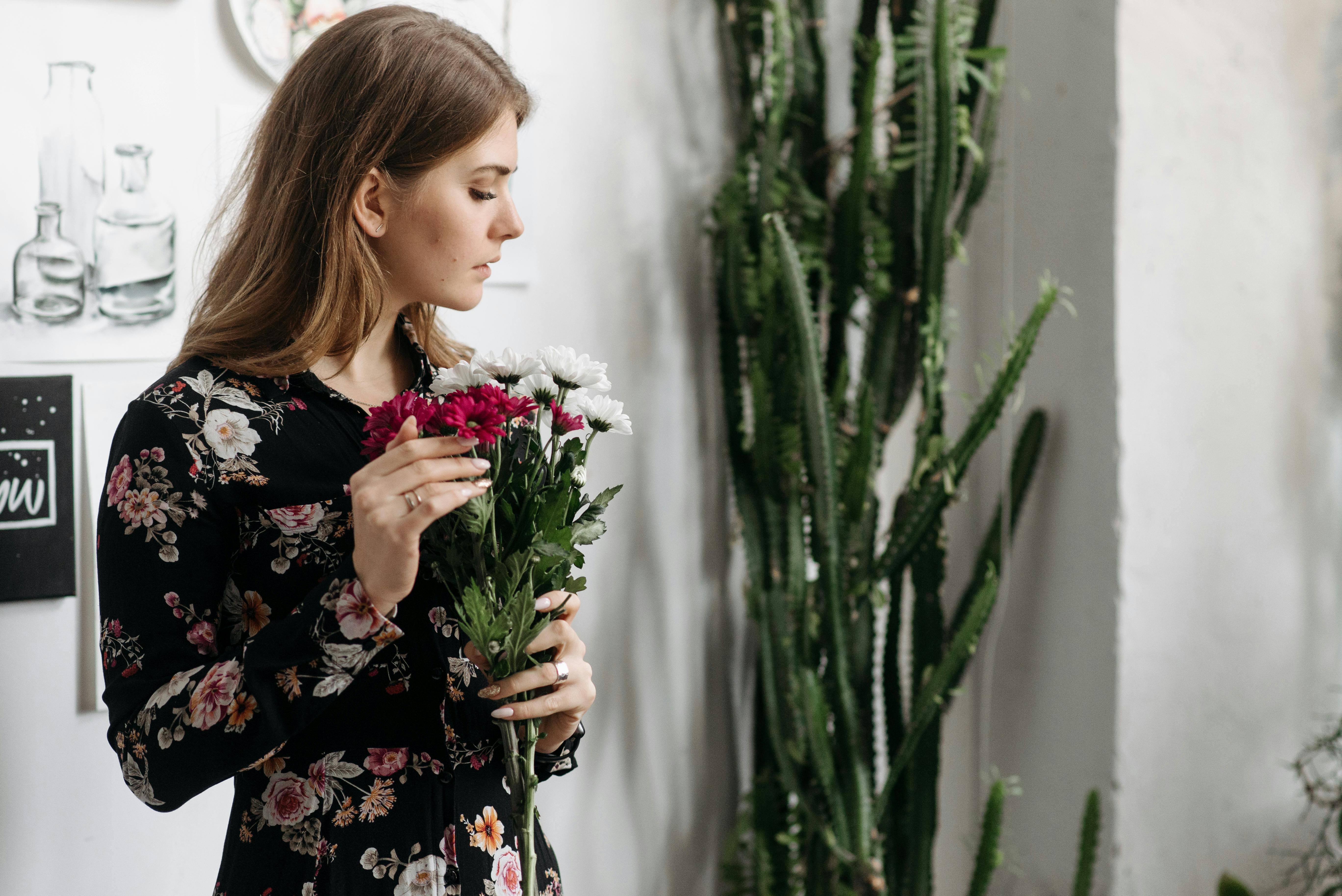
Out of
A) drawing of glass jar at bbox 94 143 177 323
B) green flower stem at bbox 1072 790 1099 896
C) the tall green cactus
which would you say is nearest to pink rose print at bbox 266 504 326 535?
drawing of glass jar at bbox 94 143 177 323

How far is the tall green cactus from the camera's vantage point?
4.61 feet

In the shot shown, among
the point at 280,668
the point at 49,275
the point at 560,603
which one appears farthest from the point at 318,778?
the point at 49,275

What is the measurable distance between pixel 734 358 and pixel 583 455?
0.81 meters

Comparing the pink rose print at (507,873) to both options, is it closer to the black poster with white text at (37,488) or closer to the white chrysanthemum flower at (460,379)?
the white chrysanthemum flower at (460,379)

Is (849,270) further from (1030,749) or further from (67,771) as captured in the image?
(67,771)

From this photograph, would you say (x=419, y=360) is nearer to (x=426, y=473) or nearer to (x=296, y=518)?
(x=296, y=518)

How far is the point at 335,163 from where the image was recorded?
84 cm

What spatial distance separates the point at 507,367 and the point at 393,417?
0.28 ft

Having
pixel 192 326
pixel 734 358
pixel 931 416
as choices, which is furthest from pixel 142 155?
pixel 931 416

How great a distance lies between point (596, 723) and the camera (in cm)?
148

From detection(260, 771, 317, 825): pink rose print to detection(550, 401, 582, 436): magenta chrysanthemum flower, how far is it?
361mm

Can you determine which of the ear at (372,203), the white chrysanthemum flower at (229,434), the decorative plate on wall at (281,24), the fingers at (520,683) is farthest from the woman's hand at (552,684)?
the decorative plate on wall at (281,24)

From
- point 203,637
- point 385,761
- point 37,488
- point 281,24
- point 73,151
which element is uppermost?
point 281,24

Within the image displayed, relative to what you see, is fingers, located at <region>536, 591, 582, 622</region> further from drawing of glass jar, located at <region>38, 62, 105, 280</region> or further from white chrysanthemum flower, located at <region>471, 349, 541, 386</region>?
drawing of glass jar, located at <region>38, 62, 105, 280</region>
